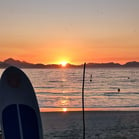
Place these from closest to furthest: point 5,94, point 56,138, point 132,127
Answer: point 5,94
point 56,138
point 132,127

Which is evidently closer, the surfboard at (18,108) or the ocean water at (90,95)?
the surfboard at (18,108)

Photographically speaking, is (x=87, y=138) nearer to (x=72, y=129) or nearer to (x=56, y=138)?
(x=56, y=138)

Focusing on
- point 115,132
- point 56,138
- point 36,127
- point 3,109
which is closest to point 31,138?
point 36,127

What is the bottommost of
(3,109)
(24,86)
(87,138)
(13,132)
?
(87,138)

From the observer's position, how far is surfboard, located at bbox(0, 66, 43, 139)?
6882 mm

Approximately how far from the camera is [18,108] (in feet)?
23.8

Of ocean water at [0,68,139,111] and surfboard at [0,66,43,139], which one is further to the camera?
ocean water at [0,68,139,111]

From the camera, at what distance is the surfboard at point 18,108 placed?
6.88 metres

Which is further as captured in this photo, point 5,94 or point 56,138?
point 56,138

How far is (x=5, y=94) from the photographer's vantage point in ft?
24.2

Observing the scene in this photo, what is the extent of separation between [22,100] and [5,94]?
0.41 metres

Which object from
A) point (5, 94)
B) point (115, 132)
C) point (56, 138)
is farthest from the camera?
point (115, 132)

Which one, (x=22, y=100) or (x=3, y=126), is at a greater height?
(x=22, y=100)

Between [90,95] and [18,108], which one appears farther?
[90,95]
